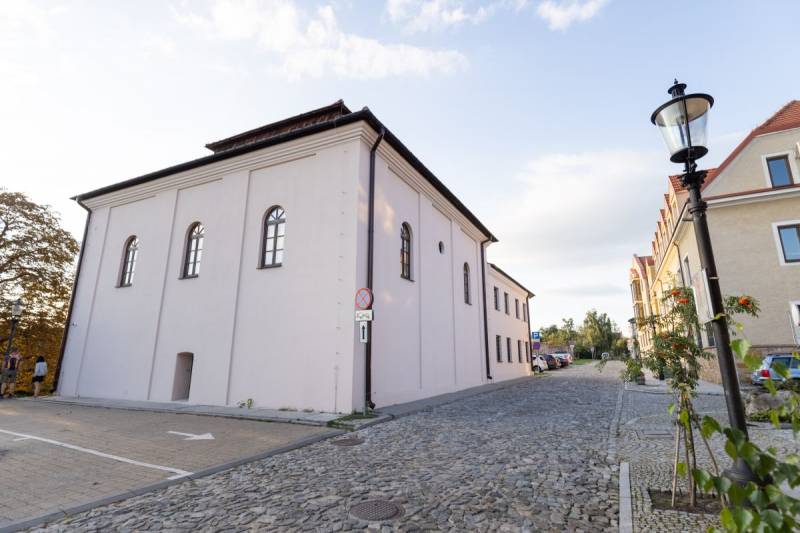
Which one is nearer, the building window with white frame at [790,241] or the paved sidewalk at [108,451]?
the paved sidewalk at [108,451]

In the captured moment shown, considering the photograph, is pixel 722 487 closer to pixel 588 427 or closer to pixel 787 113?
pixel 588 427

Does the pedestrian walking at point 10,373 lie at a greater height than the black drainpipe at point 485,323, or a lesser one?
lesser

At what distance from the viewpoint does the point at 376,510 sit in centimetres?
404

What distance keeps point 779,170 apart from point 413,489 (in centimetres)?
1958

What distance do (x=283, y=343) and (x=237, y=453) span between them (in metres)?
4.49

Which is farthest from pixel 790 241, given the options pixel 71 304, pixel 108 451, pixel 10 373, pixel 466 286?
pixel 10 373

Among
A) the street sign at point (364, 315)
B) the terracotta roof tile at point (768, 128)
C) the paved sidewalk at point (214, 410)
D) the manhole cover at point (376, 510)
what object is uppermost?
the terracotta roof tile at point (768, 128)

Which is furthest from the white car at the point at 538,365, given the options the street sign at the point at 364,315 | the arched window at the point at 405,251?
the street sign at the point at 364,315

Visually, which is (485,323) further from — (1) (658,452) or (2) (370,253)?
(1) (658,452)

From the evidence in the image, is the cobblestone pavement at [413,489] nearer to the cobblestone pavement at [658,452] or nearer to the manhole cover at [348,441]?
the manhole cover at [348,441]

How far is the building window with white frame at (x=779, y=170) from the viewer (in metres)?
15.9

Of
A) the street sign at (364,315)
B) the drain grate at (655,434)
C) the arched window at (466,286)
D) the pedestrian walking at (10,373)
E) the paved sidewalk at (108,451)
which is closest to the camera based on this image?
the paved sidewalk at (108,451)

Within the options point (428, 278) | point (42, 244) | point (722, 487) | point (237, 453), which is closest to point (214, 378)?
point (237, 453)

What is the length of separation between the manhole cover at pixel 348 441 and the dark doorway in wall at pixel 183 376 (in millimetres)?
6953
